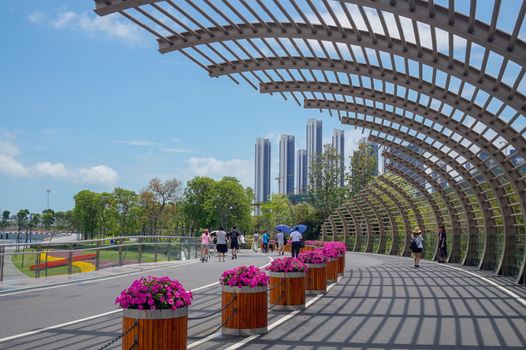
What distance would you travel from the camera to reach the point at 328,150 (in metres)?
74.9

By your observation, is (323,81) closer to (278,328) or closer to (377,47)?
(377,47)

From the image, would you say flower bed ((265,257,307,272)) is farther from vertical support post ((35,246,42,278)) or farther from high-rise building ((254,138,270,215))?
high-rise building ((254,138,270,215))

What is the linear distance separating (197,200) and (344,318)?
7136 cm

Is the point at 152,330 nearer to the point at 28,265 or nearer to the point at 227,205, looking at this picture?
the point at 28,265

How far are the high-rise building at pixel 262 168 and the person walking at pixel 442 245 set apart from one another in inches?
6382

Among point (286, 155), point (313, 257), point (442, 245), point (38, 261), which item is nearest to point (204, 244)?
point (442, 245)

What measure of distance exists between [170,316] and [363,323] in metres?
4.36

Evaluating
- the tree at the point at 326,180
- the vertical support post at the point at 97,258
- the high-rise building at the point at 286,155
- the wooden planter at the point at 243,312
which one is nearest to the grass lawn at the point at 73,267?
the vertical support post at the point at 97,258

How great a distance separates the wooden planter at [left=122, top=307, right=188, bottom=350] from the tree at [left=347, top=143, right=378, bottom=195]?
2566 inches

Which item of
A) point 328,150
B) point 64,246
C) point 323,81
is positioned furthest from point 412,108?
point 328,150

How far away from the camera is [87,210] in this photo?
8838 centimetres

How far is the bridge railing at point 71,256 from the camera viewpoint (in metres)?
15.5

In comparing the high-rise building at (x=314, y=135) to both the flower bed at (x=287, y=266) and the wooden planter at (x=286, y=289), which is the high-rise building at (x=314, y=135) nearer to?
the flower bed at (x=287, y=266)

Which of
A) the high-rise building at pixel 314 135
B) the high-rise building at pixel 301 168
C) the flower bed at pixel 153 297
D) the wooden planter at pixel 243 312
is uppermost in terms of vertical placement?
the high-rise building at pixel 314 135
